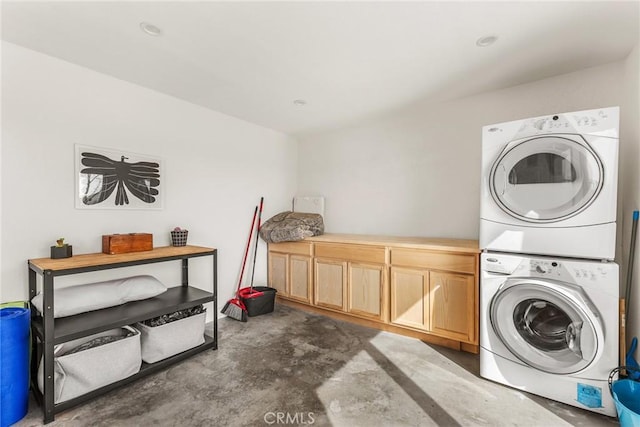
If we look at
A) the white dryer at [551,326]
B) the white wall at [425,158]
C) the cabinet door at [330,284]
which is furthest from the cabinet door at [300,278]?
the white dryer at [551,326]

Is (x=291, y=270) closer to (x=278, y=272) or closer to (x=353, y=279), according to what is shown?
(x=278, y=272)

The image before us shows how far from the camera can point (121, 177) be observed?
2504 millimetres

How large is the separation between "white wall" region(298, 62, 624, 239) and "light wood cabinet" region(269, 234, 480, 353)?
427 millimetres

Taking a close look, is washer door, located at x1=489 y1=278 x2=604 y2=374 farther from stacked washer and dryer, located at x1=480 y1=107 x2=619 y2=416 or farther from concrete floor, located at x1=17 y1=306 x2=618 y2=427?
concrete floor, located at x1=17 y1=306 x2=618 y2=427

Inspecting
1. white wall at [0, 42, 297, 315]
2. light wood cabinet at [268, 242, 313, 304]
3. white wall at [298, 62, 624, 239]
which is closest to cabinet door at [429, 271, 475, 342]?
white wall at [298, 62, 624, 239]

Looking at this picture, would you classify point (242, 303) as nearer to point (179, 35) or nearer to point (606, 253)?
point (179, 35)

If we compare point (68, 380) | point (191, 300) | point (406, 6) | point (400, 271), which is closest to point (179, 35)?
point (406, 6)

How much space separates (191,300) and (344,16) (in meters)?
2.44

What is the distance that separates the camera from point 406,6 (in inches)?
63.9

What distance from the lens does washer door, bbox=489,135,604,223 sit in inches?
69.1

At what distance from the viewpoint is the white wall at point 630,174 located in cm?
187

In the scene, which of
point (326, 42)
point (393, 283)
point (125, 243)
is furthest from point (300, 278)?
point (326, 42)

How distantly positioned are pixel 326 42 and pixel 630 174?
236 cm

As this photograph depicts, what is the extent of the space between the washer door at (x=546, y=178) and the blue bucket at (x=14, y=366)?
322 centimetres
